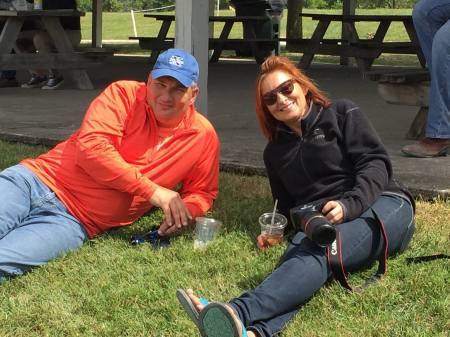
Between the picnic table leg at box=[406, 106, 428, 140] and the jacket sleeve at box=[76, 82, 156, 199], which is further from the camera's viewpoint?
the picnic table leg at box=[406, 106, 428, 140]

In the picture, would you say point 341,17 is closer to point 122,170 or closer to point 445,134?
point 445,134

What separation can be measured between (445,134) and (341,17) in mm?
7827

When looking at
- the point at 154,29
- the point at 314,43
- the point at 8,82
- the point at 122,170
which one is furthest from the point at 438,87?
the point at 154,29

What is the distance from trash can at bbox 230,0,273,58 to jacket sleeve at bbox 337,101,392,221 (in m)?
10.6

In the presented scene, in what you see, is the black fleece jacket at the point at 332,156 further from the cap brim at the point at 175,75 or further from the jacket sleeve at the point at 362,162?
the cap brim at the point at 175,75

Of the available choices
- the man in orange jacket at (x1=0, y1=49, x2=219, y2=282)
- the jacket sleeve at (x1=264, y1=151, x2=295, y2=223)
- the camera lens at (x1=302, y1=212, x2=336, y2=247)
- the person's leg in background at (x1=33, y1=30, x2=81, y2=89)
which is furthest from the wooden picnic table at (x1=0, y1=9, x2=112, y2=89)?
the camera lens at (x1=302, y1=212, x2=336, y2=247)

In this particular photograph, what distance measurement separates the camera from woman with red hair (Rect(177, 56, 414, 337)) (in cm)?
298

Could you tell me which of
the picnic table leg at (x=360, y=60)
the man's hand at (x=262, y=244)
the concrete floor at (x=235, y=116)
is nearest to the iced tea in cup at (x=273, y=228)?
the man's hand at (x=262, y=244)

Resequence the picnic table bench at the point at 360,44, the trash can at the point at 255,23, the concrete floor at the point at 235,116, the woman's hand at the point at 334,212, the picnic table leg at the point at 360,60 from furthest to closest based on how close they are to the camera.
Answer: the trash can at the point at 255,23 < the picnic table leg at the point at 360,60 < the picnic table bench at the point at 360,44 < the concrete floor at the point at 235,116 < the woman's hand at the point at 334,212

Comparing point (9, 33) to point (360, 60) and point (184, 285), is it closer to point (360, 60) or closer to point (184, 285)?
point (360, 60)

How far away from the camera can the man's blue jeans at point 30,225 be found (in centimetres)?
337

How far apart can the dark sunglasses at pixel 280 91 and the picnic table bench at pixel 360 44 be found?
27.6 ft

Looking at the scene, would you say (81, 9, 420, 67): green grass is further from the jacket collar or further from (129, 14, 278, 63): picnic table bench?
the jacket collar

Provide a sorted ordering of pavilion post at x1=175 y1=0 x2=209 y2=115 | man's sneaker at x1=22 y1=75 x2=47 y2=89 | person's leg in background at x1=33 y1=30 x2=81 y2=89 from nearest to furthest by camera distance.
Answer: pavilion post at x1=175 y1=0 x2=209 y2=115 → person's leg in background at x1=33 y1=30 x2=81 y2=89 → man's sneaker at x1=22 y1=75 x2=47 y2=89
